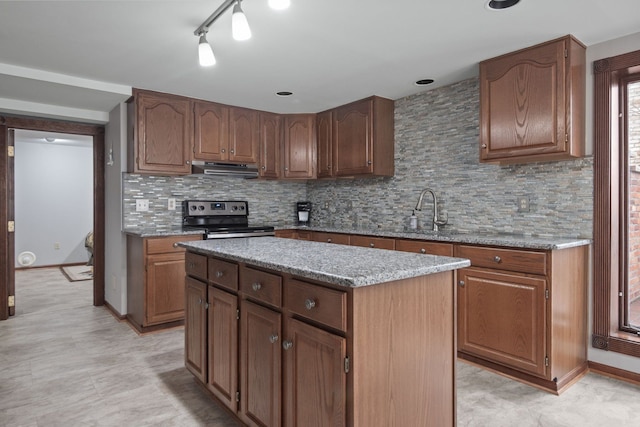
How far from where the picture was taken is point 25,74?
3039 mm

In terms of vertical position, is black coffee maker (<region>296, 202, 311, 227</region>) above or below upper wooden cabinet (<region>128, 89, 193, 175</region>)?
below

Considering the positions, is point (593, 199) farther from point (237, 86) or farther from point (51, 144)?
point (51, 144)

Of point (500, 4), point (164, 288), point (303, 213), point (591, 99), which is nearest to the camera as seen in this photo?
point (500, 4)

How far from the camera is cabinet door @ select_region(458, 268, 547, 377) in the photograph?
7.68 ft

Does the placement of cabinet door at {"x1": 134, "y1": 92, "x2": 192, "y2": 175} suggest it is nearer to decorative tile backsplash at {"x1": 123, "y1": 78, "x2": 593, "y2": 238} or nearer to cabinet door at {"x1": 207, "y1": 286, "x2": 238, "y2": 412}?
decorative tile backsplash at {"x1": 123, "y1": 78, "x2": 593, "y2": 238}

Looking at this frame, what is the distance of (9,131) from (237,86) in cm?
250

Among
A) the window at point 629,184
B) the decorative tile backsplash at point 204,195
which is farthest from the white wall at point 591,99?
the decorative tile backsplash at point 204,195

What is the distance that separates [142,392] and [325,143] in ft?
10.0

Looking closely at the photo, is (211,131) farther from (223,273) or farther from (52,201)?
(52,201)

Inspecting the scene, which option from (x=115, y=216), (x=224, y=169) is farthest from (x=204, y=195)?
(x=115, y=216)

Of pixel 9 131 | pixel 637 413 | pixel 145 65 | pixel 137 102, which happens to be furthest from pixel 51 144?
pixel 637 413

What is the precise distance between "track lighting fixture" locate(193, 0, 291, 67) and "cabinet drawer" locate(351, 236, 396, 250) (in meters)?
1.91

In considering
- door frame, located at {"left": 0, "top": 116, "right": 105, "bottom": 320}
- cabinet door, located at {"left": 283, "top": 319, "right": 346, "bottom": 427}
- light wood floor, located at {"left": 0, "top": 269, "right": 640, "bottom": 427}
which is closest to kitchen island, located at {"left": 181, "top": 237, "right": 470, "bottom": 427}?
cabinet door, located at {"left": 283, "top": 319, "right": 346, "bottom": 427}

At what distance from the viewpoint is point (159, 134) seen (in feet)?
12.2
